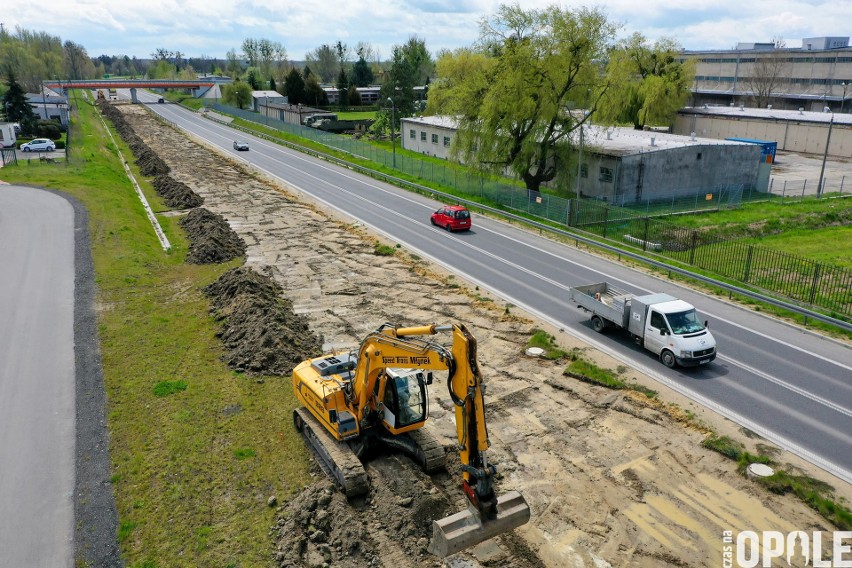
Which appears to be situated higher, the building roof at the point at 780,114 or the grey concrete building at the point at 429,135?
the building roof at the point at 780,114

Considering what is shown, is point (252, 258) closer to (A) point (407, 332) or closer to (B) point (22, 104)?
(A) point (407, 332)

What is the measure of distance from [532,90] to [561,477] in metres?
33.7

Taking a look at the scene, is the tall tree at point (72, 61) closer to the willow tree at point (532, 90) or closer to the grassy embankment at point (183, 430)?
the willow tree at point (532, 90)

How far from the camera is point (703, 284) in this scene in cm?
2881

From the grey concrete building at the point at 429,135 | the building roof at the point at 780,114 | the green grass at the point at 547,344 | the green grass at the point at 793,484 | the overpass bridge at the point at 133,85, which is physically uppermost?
the overpass bridge at the point at 133,85

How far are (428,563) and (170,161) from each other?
202ft

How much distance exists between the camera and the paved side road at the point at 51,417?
12680 mm

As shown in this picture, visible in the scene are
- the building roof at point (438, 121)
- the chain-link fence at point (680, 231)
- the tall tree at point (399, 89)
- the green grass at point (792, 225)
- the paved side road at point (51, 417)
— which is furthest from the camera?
the tall tree at point (399, 89)

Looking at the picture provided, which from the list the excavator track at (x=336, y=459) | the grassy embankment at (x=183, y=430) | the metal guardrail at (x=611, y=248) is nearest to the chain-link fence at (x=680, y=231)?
the metal guardrail at (x=611, y=248)

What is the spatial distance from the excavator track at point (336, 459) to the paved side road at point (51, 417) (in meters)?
4.79

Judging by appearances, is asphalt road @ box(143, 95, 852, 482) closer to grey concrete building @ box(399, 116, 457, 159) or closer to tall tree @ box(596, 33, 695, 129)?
grey concrete building @ box(399, 116, 457, 159)

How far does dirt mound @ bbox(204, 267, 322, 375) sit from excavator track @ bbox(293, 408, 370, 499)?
15.6ft

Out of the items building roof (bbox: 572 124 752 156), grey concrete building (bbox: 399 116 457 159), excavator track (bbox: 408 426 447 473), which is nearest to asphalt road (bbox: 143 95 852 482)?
excavator track (bbox: 408 426 447 473)

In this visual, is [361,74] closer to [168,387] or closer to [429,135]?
[429,135]
